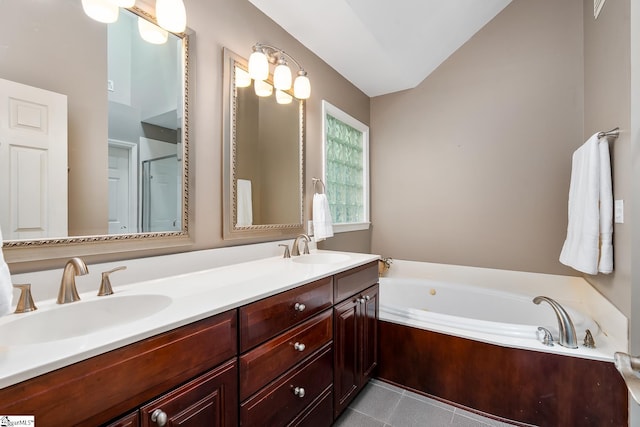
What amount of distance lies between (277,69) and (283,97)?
0.20 meters

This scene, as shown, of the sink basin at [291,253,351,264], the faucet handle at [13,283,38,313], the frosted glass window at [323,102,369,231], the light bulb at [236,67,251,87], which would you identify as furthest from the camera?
the frosted glass window at [323,102,369,231]

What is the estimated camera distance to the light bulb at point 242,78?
160 centimetres

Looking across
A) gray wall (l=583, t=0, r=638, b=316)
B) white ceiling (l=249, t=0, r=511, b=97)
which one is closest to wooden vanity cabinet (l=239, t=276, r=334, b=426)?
gray wall (l=583, t=0, r=638, b=316)

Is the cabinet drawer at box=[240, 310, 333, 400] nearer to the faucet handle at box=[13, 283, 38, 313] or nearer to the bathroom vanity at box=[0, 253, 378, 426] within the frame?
the bathroom vanity at box=[0, 253, 378, 426]

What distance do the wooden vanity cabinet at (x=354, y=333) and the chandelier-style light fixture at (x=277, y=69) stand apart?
1.25 meters

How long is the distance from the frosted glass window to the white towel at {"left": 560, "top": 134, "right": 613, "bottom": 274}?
64.2 inches

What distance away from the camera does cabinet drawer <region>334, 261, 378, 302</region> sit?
147cm

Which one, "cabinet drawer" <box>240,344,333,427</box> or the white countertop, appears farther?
"cabinet drawer" <box>240,344,333,427</box>

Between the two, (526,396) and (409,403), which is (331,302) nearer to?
(409,403)

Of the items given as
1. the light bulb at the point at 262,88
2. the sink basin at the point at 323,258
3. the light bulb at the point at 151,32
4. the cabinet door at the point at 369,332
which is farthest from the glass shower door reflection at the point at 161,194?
the cabinet door at the point at 369,332

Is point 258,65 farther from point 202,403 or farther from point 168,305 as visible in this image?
point 202,403

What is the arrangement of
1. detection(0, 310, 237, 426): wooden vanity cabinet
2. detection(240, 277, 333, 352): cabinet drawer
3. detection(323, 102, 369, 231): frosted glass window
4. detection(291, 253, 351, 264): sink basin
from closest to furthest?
detection(0, 310, 237, 426): wooden vanity cabinet < detection(240, 277, 333, 352): cabinet drawer < detection(291, 253, 351, 264): sink basin < detection(323, 102, 369, 231): frosted glass window

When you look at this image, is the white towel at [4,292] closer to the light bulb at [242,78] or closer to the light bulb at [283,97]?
the light bulb at [242,78]

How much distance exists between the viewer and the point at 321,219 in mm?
2098
